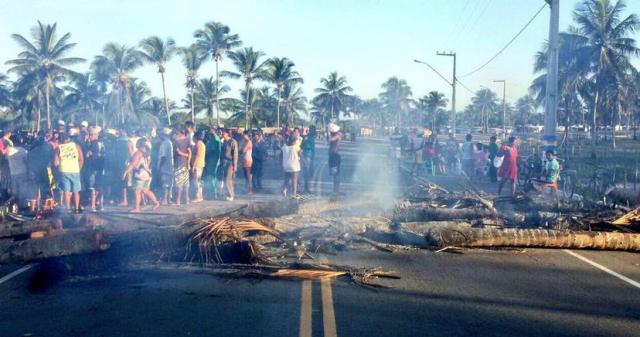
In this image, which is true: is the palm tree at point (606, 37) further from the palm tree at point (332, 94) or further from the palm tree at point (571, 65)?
the palm tree at point (332, 94)

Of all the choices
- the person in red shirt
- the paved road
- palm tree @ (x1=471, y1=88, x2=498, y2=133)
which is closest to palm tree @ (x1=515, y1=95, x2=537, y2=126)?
palm tree @ (x1=471, y1=88, x2=498, y2=133)

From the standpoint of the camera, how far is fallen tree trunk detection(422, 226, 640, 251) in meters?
8.52

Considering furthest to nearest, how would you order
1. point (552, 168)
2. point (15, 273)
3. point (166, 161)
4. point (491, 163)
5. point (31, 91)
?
point (31, 91) → point (491, 163) → point (552, 168) → point (166, 161) → point (15, 273)

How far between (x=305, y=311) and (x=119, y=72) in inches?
1857

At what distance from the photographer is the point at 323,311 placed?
5.51 metres

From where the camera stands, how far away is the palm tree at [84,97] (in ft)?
181

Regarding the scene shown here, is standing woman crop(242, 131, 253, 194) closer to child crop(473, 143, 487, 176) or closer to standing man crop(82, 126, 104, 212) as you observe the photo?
standing man crop(82, 126, 104, 212)

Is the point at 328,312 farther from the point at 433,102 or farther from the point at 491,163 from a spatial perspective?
the point at 433,102

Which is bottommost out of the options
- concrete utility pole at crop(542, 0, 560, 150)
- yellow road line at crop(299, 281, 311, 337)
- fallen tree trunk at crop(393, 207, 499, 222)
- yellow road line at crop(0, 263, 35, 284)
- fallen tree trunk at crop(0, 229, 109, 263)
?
yellow road line at crop(0, 263, 35, 284)

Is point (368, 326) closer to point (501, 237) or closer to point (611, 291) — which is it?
point (611, 291)

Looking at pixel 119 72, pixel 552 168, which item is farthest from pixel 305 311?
pixel 119 72

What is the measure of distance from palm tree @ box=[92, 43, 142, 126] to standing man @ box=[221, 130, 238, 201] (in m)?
37.4

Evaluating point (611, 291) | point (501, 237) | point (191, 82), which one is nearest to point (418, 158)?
point (501, 237)

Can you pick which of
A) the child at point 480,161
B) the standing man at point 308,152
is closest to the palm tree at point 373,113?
the child at point 480,161
